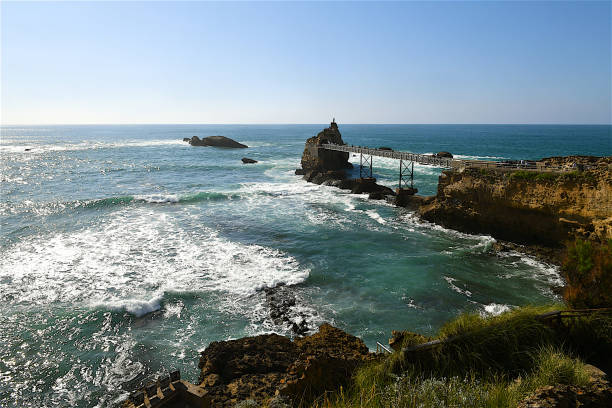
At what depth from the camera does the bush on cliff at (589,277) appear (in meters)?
9.80

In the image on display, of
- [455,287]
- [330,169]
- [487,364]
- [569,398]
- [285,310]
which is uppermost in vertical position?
[330,169]

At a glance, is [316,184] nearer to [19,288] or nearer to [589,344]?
[19,288]

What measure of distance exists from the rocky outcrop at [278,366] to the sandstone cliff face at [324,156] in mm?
45196

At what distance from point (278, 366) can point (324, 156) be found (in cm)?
4788

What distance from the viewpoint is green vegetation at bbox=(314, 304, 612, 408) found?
6.21 m

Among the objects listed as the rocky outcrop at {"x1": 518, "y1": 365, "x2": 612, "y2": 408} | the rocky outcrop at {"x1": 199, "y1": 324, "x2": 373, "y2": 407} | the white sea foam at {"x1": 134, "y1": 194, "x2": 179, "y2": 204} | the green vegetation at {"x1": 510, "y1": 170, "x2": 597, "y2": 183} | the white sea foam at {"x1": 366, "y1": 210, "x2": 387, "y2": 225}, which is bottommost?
the rocky outcrop at {"x1": 199, "y1": 324, "x2": 373, "y2": 407}

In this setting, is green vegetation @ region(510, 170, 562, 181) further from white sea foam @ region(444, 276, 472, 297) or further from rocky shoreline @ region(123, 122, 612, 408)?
white sea foam @ region(444, 276, 472, 297)

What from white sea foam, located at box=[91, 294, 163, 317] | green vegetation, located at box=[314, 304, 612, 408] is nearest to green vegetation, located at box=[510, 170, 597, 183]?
green vegetation, located at box=[314, 304, 612, 408]

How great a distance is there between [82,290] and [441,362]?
18731 millimetres

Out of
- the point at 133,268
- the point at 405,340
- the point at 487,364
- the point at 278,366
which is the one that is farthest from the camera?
the point at 133,268

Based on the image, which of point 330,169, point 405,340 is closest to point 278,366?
point 405,340

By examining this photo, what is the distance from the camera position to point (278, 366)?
1091cm

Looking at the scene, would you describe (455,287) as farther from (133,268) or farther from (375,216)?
(133,268)

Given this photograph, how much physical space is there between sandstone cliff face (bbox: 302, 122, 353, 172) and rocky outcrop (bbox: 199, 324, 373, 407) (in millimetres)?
45196
